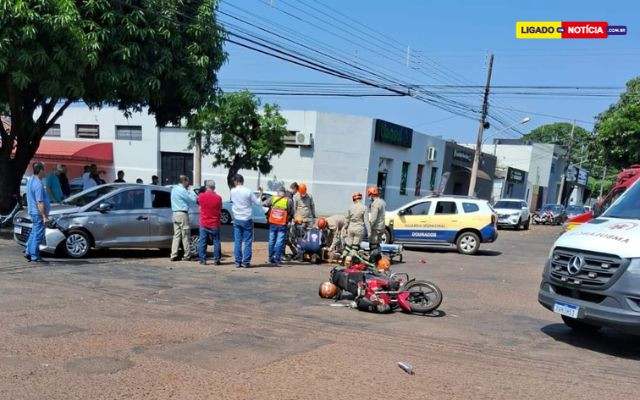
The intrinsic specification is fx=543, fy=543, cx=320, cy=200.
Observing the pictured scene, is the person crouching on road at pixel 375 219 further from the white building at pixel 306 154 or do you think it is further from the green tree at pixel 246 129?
the white building at pixel 306 154

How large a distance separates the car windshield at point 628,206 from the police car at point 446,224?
954 cm

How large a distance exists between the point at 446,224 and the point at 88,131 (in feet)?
91.7

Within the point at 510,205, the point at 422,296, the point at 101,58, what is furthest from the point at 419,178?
the point at 422,296

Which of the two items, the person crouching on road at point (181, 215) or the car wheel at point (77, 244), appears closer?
the car wheel at point (77, 244)

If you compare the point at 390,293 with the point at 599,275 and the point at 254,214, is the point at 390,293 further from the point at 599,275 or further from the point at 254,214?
the point at 254,214

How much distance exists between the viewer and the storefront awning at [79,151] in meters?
34.7

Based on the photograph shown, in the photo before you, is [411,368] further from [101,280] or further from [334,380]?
[101,280]

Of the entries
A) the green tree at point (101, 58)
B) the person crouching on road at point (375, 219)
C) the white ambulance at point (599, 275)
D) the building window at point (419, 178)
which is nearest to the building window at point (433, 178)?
the building window at point (419, 178)

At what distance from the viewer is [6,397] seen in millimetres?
4094

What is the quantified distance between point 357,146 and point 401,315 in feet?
78.6

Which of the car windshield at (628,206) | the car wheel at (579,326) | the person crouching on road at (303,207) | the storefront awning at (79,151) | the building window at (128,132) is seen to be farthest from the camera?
the building window at (128,132)

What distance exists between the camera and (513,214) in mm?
29703

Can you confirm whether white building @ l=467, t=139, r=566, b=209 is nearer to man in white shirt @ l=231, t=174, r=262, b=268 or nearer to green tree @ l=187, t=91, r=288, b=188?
green tree @ l=187, t=91, r=288, b=188

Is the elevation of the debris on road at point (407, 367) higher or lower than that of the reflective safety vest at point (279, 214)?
lower
